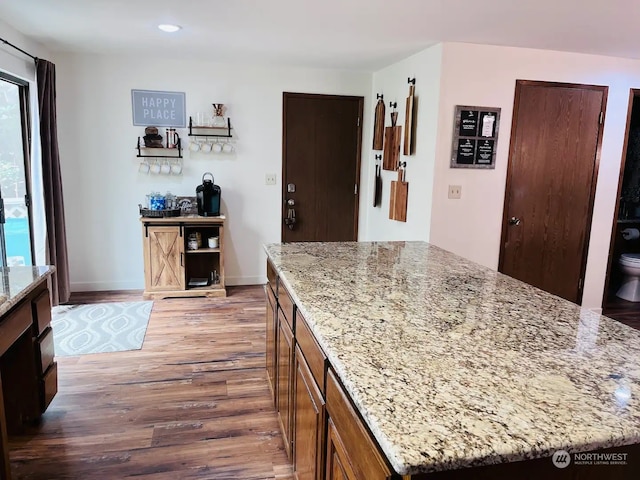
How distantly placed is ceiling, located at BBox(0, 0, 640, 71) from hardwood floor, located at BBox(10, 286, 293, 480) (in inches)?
89.0

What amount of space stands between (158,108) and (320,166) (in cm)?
173

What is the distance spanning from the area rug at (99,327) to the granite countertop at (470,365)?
198cm

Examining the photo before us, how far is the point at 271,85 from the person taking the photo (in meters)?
4.68

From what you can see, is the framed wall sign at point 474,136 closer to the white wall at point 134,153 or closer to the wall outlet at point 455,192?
the wall outlet at point 455,192

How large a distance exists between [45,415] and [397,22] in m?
3.11

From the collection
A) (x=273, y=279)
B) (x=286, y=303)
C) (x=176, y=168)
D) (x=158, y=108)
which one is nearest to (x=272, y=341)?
(x=273, y=279)

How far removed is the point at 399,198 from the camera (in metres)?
4.09

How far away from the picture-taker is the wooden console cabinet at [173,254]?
4.29 m

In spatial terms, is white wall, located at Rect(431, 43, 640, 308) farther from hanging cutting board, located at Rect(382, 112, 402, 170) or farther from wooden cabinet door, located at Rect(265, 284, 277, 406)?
wooden cabinet door, located at Rect(265, 284, 277, 406)

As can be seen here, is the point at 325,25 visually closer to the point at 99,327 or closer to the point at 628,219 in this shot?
the point at 99,327

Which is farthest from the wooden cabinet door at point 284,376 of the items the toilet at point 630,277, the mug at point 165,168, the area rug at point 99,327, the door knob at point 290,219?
the toilet at point 630,277

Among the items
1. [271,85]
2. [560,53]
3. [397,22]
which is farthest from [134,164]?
[560,53]

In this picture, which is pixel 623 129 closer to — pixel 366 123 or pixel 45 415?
pixel 366 123

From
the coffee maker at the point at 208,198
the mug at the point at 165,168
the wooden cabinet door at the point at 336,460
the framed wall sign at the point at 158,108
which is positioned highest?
the framed wall sign at the point at 158,108
